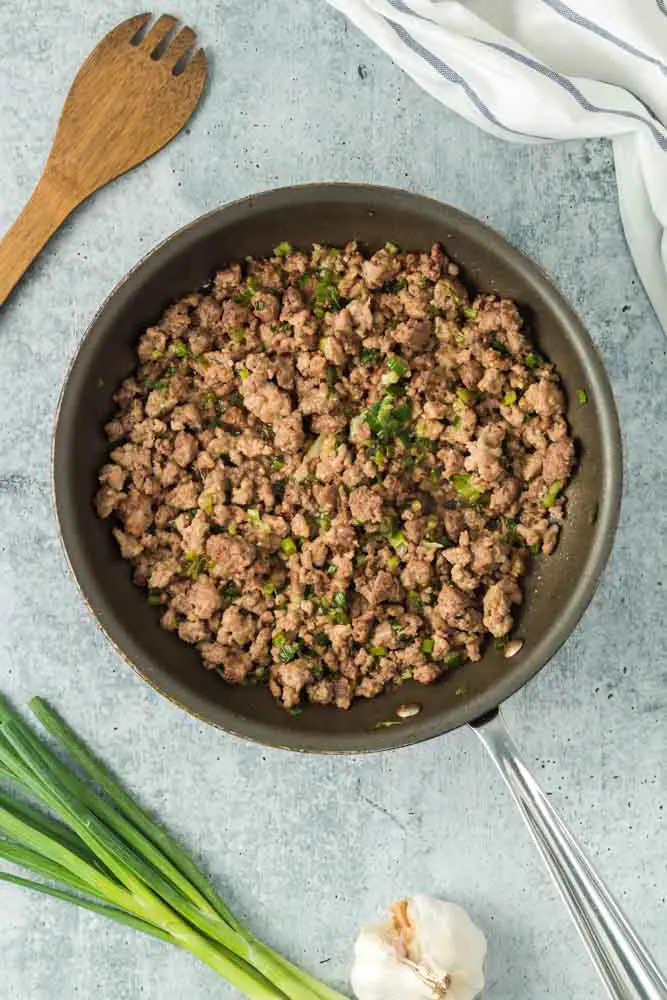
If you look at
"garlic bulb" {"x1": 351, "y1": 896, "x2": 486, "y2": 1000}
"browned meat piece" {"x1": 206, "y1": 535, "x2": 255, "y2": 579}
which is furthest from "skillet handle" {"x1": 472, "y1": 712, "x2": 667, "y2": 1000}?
"browned meat piece" {"x1": 206, "y1": 535, "x2": 255, "y2": 579}

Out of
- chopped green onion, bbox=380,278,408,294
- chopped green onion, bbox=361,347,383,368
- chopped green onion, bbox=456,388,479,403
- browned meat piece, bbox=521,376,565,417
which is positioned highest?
chopped green onion, bbox=380,278,408,294

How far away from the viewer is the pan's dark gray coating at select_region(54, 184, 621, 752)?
1.94 meters

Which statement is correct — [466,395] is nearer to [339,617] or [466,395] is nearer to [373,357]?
[373,357]

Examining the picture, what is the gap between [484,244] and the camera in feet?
6.50

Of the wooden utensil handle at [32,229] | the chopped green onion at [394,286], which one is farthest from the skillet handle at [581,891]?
the wooden utensil handle at [32,229]

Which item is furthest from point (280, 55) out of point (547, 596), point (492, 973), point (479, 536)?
point (492, 973)

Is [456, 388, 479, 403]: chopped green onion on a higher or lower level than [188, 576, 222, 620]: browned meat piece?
higher

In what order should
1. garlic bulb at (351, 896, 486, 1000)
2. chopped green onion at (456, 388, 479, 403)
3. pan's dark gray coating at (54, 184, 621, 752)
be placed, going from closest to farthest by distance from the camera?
pan's dark gray coating at (54, 184, 621, 752)
chopped green onion at (456, 388, 479, 403)
garlic bulb at (351, 896, 486, 1000)

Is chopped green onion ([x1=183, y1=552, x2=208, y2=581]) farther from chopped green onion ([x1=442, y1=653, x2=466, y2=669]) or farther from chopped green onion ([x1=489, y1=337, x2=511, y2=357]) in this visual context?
chopped green onion ([x1=489, y1=337, x2=511, y2=357])

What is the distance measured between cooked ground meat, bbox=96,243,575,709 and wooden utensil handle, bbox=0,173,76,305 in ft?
1.18

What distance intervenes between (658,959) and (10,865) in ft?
4.48

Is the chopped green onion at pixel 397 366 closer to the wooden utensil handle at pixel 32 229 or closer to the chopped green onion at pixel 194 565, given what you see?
the chopped green onion at pixel 194 565

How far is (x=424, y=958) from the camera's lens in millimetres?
2207

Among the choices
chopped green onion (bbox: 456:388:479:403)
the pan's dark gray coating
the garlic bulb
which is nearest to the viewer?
the pan's dark gray coating
